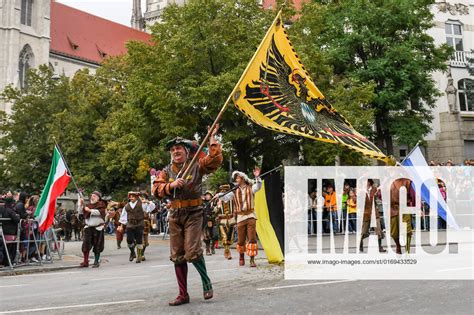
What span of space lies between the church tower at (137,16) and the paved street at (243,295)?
88878mm

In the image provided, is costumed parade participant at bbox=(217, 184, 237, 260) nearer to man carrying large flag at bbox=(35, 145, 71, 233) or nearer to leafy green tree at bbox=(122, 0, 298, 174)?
man carrying large flag at bbox=(35, 145, 71, 233)

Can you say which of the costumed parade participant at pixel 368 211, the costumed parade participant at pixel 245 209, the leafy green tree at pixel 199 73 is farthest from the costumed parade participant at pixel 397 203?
the leafy green tree at pixel 199 73

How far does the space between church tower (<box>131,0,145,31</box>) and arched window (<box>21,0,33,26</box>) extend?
2958cm

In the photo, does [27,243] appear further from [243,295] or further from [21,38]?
[21,38]

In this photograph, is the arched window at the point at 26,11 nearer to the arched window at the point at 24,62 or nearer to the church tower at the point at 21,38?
the church tower at the point at 21,38

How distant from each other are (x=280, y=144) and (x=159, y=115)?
19.9 ft

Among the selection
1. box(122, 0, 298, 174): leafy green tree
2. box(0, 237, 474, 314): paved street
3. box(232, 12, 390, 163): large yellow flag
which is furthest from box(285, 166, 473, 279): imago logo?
box(122, 0, 298, 174): leafy green tree

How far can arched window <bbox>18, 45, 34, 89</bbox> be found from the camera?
207 feet

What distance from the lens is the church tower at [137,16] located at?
9500 cm

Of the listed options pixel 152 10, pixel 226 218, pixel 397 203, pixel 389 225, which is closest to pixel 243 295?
pixel 397 203

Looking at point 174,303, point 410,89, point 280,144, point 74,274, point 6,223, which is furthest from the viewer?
point 410,89

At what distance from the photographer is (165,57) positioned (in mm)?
24609

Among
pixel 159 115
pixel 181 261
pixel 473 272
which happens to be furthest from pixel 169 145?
pixel 159 115

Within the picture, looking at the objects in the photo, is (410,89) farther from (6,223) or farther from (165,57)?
(6,223)
